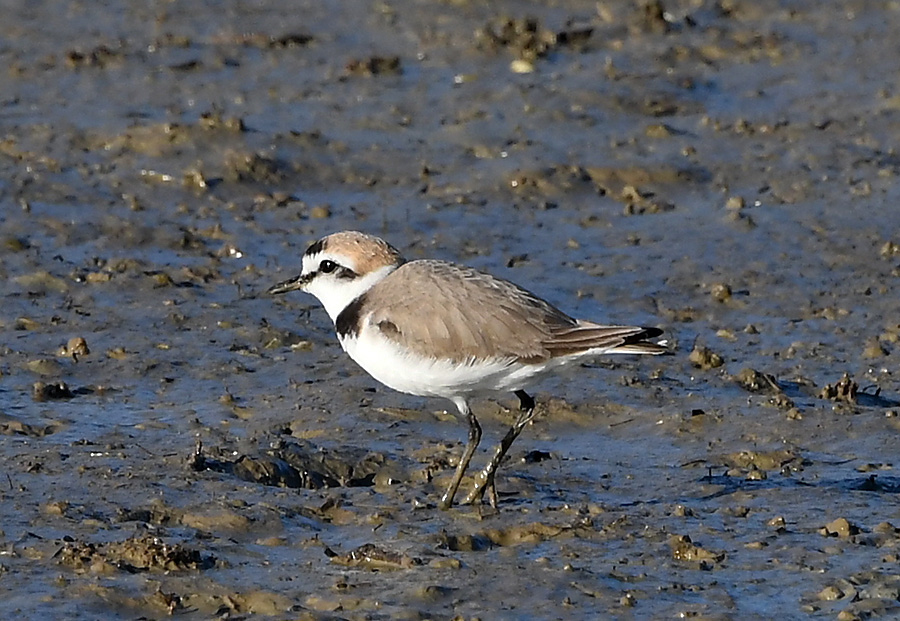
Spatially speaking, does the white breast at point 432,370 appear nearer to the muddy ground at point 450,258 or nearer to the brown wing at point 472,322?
the brown wing at point 472,322

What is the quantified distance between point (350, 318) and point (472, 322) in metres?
0.60

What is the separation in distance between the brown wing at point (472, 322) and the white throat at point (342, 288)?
0.69ft

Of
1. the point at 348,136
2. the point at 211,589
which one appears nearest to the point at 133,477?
the point at 211,589

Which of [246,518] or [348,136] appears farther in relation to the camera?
[348,136]

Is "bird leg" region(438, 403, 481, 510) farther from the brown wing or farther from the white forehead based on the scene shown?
the white forehead

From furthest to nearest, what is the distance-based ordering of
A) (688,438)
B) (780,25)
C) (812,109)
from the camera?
(780,25) → (812,109) → (688,438)

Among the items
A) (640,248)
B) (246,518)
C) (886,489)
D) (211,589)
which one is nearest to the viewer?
(211,589)

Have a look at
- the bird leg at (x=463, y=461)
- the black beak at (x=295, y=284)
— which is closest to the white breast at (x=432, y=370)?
the bird leg at (x=463, y=461)

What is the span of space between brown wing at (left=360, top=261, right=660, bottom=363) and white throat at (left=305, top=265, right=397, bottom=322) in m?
0.21

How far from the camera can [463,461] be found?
7.03 metres

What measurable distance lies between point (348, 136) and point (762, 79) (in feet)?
12.3

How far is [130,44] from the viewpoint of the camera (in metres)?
13.7

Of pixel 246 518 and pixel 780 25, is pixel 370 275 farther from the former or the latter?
pixel 780 25

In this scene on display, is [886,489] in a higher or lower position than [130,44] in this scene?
lower
